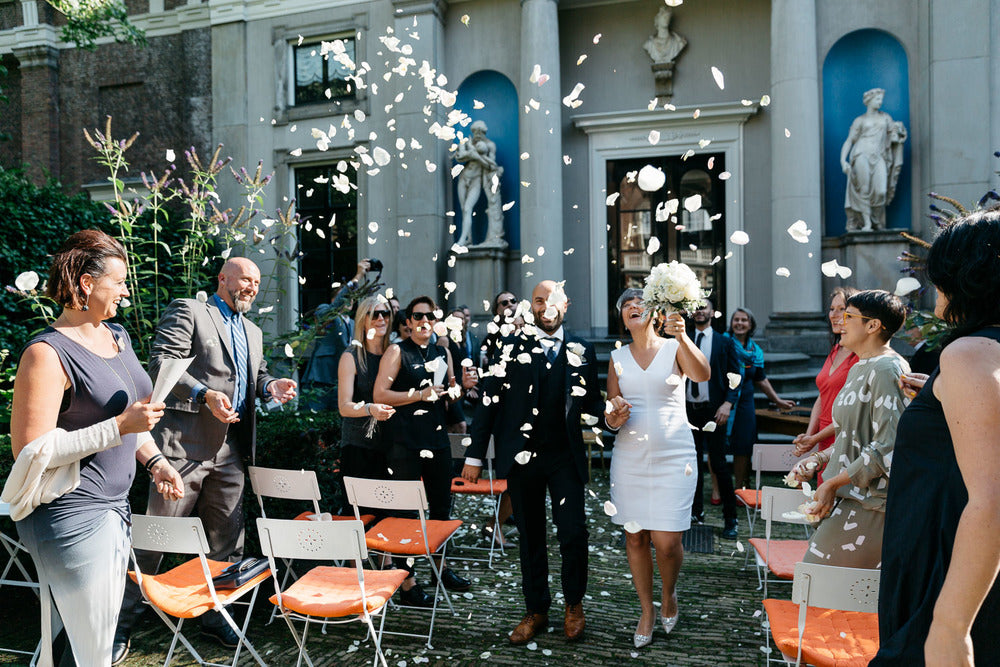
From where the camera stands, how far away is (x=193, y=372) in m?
4.07

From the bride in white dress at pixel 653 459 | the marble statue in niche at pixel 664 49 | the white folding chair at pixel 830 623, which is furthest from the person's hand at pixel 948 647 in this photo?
the marble statue in niche at pixel 664 49

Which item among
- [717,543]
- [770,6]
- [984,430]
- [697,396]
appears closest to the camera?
[984,430]

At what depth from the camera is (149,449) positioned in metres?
3.08

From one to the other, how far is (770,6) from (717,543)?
954cm

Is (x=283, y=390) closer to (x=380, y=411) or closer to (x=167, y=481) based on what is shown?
(x=380, y=411)

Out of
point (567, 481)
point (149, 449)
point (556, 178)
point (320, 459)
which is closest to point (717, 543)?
point (567, 481)

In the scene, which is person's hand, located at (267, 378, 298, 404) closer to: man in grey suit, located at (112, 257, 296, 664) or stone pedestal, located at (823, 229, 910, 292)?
man in grey suit, located at (112, 257, 296, 664)

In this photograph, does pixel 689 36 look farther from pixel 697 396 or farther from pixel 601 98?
pixel 697 396

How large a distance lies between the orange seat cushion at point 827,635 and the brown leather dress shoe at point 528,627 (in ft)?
4.77

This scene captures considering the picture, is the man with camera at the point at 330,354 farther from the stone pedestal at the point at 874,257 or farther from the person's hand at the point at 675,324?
the stone pedestal at the point at 874,257

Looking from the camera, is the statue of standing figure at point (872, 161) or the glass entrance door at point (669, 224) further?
the glass entrance door at point (669, 224)

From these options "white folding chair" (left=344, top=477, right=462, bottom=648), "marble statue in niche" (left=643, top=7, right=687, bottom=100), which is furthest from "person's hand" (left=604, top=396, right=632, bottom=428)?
"marble statue in niche" (left=643, top=7, right=687, bottom=100)

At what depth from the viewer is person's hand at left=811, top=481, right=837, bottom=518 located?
318cm

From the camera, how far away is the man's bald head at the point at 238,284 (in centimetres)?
418
